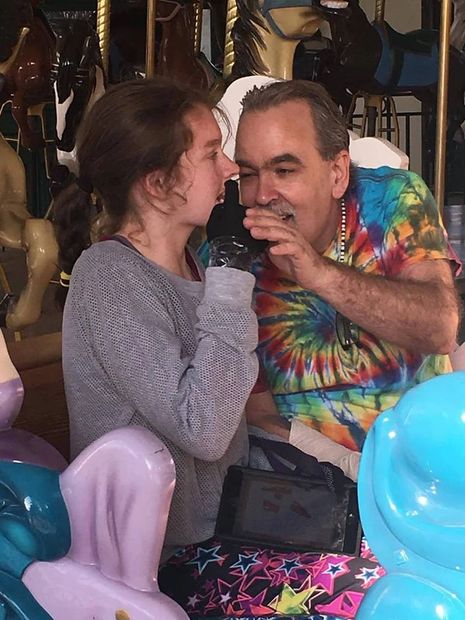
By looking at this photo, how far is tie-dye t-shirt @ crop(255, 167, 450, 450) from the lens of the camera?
1.32 meters

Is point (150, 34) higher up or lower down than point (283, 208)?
higher up

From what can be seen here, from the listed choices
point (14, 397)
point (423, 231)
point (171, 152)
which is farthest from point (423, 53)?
point (14, 397)

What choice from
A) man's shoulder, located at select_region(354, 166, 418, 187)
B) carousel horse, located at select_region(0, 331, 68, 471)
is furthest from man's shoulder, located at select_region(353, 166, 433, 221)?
carousel horse, located at select_region(0, 331, 68, 471)

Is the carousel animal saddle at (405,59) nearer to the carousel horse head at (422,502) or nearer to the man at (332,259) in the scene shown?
the man at (332,259)

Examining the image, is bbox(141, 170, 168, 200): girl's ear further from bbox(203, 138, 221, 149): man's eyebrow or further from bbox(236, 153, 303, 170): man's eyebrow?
bbox(236, 153, 303, 170): man's eyebrow

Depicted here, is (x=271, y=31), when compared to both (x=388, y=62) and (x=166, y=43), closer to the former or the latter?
(x=166, y=43)

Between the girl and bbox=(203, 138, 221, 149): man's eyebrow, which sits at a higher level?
bbox=(203, 138, 221, 149): man's eyebrow

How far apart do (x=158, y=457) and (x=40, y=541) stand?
0.16m

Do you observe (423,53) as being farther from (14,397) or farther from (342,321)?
(14,397)

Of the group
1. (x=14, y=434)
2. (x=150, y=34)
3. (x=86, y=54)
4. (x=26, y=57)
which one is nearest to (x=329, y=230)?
(x=14, y=434)

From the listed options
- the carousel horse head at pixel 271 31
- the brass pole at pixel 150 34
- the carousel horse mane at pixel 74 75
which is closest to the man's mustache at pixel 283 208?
the carousel horse head at pixel 271 31

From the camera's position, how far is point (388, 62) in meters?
2.75

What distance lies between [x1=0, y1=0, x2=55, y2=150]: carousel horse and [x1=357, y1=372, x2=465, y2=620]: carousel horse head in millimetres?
1855

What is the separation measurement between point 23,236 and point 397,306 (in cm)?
150
